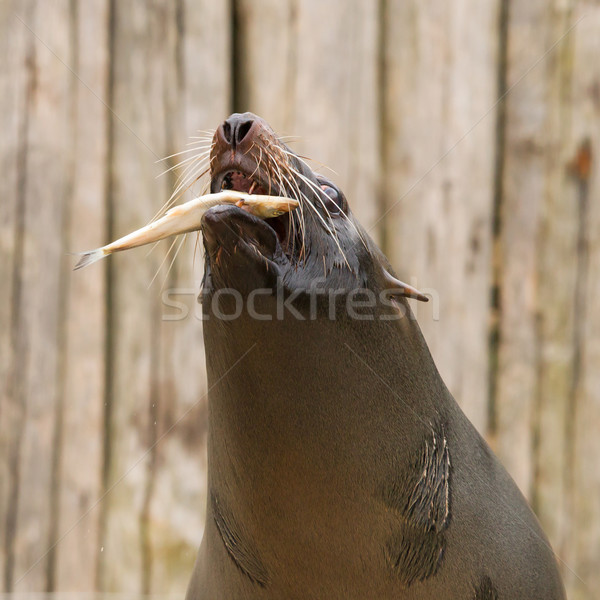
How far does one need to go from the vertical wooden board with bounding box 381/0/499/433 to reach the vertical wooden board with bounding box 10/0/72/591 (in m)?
1.34

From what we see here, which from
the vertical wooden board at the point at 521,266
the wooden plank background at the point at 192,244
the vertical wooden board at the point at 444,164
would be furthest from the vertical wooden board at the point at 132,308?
the vertical wooden board at the point at 521,266

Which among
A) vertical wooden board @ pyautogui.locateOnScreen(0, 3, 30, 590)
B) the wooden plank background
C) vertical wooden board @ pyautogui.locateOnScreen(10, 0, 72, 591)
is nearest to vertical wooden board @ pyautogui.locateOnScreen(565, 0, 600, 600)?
the wooden plank background

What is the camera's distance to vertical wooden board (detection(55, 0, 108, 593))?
3281 millimetres

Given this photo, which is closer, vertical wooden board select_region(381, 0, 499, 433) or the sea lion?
the sea lion

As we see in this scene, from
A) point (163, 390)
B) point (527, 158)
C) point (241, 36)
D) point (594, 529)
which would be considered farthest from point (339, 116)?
point (594, 529)

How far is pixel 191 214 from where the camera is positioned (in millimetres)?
1449

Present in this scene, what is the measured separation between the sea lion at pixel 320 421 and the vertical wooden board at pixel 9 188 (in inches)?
70.9

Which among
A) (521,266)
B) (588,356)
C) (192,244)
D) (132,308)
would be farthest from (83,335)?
(588,356)

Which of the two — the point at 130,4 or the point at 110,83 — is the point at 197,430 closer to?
the point at 110,83

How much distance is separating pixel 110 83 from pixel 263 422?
2.21 m

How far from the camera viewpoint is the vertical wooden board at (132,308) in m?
3.28

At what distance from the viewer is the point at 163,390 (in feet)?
10.9

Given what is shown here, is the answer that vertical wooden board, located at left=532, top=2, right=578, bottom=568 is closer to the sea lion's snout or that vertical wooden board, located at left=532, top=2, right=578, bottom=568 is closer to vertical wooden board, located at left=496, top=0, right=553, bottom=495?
vertical wooden board, located at left=496, top=0, right=553, bottom=495

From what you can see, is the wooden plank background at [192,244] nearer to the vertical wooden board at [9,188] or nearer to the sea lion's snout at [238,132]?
the vertical wooden board at [9,188]
